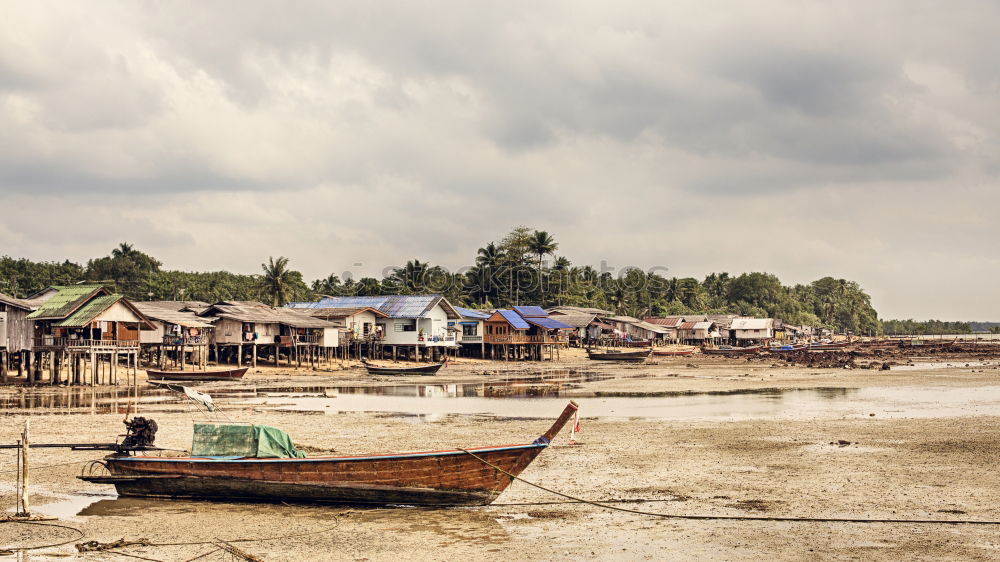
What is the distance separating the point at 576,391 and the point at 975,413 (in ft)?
64.7

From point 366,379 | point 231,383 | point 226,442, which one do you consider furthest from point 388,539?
point 366,379

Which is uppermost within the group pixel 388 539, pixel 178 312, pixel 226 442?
pixel 178 312

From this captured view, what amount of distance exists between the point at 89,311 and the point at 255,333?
1544cm

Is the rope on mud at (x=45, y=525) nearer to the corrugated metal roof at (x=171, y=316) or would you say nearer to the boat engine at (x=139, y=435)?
the boat engine at (x=139, y=435)

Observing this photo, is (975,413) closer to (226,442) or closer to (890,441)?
(890,441)

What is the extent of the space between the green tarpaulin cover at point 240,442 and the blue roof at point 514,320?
64178 millimetres

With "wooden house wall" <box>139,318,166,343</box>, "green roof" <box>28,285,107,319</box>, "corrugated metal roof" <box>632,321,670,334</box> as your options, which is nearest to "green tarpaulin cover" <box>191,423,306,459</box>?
"green roof" <box>28,285,107,319</box>

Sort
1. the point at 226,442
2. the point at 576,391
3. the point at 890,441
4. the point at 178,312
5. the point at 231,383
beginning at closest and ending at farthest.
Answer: the point at 226,442 < the point at 890,441 < the point at 576,391 < the point at 231,383 < the point at 178,312

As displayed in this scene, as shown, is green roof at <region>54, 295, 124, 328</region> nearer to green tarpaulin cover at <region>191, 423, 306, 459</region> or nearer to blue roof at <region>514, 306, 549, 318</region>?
green tarpaulin cover at <region>191, 423, 306, 459</region>

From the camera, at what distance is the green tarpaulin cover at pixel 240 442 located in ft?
56.2

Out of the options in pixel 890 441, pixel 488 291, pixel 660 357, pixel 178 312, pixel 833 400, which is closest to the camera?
pixel 890 441

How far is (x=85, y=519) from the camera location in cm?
1574

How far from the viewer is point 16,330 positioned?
47.1 m

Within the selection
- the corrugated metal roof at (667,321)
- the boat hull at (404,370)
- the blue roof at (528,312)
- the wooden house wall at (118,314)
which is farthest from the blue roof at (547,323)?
the wooden house wall at (118,314)
